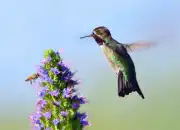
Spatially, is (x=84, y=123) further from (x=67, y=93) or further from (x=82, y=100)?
(x=67, y=93)

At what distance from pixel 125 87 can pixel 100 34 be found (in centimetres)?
110

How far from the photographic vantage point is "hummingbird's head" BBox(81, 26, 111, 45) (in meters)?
A: 10.2

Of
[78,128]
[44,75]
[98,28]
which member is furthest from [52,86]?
[98,28]

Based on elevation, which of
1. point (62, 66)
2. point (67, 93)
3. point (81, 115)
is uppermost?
point (62, 66)

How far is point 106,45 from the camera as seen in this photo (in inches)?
412

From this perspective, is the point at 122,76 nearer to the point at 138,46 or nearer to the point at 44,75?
the point at 138,46

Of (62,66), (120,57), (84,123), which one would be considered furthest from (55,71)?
(120,57)

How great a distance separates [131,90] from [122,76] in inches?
17.1

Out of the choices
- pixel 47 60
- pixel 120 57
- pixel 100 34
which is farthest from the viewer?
pixel 120 57

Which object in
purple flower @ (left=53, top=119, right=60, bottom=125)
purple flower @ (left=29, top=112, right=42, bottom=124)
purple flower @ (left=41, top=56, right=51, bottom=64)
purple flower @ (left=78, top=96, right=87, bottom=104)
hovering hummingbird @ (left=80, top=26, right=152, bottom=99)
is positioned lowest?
purple flower @ (left=53, top=119, right=60, bottom=125)

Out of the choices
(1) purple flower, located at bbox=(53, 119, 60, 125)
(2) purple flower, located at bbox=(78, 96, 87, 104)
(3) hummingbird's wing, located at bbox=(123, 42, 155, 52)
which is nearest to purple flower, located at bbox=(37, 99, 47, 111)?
(1) purple flower, located at bbox=(53, 119, 60, 125)

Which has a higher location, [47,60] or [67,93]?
[47,60]

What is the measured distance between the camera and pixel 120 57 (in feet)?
35.5

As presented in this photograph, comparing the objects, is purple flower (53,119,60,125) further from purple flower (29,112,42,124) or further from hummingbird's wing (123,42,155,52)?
hummingbird's wing (123,42,155,52)
